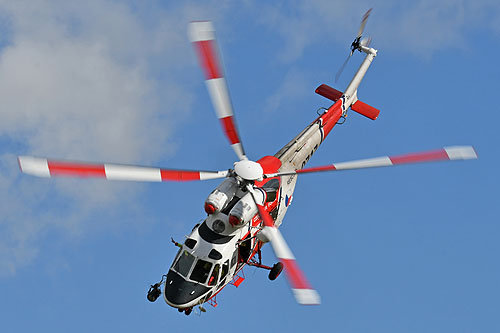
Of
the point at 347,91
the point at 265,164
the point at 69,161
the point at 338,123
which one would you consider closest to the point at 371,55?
the point at 347,91

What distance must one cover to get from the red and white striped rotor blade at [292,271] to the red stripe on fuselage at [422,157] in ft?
14.2

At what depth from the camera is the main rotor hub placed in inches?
675

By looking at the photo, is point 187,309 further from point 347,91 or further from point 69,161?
point 347,91

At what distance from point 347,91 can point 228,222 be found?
34.6 feet

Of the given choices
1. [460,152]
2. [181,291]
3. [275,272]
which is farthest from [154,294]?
[460,152]

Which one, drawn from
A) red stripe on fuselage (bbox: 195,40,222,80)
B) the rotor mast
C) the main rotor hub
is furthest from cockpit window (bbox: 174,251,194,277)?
the rotor mast

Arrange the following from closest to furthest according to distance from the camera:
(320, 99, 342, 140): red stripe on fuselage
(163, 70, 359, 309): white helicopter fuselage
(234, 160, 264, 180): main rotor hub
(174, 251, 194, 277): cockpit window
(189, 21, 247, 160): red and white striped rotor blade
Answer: (189, 21, 247, 160): red and white striped rotor blade, (234, 160, 264, 180): main rotor hub, (163, 70, 359, 309): white helicopter fuselage, (174, 251, 194, 277): cockpit window, (320, 99, 342, 140): red stripe on fuselage

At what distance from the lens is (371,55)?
85.8 feet

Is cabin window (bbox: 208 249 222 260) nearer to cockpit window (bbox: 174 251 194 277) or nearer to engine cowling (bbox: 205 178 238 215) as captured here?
cockpit window (bbox: 174 251 194 277)

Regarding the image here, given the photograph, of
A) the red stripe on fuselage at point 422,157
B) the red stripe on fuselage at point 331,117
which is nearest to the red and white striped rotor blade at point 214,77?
the red stripe on fuselage at point 422,157

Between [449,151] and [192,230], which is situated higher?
[449,151]

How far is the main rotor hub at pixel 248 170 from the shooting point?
675 inches

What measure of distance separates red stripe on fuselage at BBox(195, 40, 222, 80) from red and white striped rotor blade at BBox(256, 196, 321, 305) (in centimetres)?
462

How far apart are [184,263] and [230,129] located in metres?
4.34
